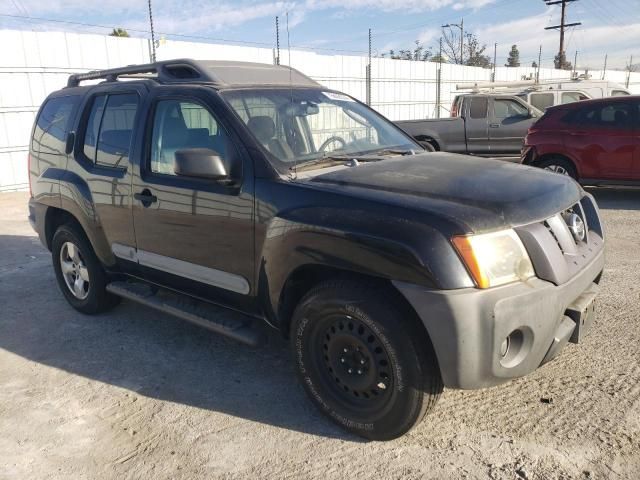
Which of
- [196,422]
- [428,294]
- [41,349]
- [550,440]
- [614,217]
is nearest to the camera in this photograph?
[428,294]

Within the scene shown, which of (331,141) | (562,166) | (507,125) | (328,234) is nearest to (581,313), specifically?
(328,234)

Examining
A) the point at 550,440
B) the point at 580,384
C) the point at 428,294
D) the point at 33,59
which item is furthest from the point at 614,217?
the point at 33,59

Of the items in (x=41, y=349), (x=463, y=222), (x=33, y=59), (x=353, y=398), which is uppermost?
(x=33, y=59)

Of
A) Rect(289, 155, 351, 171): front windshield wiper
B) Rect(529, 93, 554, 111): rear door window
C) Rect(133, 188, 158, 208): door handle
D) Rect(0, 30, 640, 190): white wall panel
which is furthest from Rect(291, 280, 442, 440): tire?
Rect(529, 93, 554, 111): rear door window

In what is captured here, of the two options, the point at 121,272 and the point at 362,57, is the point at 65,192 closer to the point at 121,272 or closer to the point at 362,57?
the point at 121,272

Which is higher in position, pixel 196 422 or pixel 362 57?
pixel 362 57

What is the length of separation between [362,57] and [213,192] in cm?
1506

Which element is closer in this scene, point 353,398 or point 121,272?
point 353,398

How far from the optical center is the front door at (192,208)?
10.7 ft

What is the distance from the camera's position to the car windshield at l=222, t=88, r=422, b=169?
3.41 meters

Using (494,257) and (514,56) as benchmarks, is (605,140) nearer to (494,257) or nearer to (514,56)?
(494,257)

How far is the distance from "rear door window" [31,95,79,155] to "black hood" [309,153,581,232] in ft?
8.91

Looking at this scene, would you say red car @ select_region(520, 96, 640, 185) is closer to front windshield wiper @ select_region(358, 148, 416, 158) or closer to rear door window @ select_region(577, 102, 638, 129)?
rear door window @ select_region(577, 102, 638, 129)

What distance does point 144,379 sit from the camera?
144 inches
